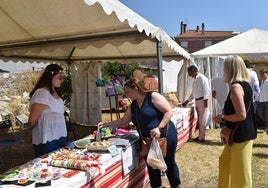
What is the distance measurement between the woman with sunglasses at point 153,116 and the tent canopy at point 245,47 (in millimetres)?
5155

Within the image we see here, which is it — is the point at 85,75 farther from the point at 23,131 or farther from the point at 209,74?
the point at 209,74

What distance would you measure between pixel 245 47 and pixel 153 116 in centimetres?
574

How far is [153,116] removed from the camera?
3.32 m

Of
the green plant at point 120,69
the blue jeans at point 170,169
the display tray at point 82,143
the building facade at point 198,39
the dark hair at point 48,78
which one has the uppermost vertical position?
the building facade at point 198,39

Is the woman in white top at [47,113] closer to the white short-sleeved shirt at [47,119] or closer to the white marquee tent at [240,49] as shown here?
the white short-sleeved shirt at [47,119]

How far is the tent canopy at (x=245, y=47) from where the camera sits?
→ 7.87 m

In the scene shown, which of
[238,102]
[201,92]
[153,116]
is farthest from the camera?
[201,92]

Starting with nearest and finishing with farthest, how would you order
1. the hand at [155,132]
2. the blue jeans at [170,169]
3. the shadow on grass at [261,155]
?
the hand at [155,132], the blue jeans at [170,169], the shadow on grass at [261,155]

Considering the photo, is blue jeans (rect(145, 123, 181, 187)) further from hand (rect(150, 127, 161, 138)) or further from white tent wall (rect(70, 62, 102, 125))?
white tent wall (rect(70, 62, 102, 125))

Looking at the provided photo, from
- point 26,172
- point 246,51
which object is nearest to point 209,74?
point 246,51

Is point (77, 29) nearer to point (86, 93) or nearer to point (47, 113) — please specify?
point (47, 113)

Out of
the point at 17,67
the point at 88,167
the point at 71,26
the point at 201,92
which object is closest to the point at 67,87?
the point at 201,92

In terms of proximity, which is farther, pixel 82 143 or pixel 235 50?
pixel 235 50

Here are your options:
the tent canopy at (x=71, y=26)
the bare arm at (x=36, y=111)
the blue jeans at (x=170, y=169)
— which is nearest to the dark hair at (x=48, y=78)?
the bare arm at (x=36, y=111)
